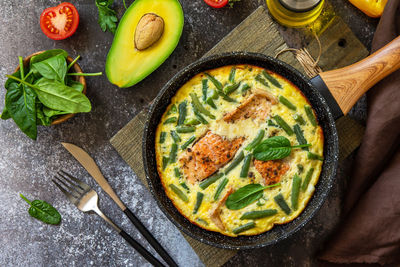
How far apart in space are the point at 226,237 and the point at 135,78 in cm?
142

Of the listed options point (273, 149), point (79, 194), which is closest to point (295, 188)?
point (273, 149)

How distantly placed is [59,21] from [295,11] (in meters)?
1.97

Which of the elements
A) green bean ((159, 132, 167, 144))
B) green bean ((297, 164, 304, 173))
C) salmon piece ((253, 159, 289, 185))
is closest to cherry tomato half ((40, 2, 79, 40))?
green bean ((159, 132, 167, 144))

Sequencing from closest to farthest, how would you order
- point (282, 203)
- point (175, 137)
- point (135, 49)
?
point (282, 203)
point (175, 137)
point (135, 49)

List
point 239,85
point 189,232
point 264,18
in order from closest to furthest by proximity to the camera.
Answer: point 189,232 < point 239,85 < point 264,18

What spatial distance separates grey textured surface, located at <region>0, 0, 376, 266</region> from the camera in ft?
10.3

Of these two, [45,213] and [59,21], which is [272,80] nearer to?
[59,21]

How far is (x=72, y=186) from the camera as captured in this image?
10.4 ft

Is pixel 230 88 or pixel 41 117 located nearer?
pixel 230 88

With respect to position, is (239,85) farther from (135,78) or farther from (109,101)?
(109,101)

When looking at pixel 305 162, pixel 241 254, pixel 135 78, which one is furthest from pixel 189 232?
pixel 135 78

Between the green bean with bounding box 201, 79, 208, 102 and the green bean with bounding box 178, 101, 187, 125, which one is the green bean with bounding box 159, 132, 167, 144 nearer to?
the green bean with bounding box 178, 101, 187, 125

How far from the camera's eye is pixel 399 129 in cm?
284

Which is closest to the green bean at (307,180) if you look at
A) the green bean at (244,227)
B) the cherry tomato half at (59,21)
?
the green bean at (244,227)
